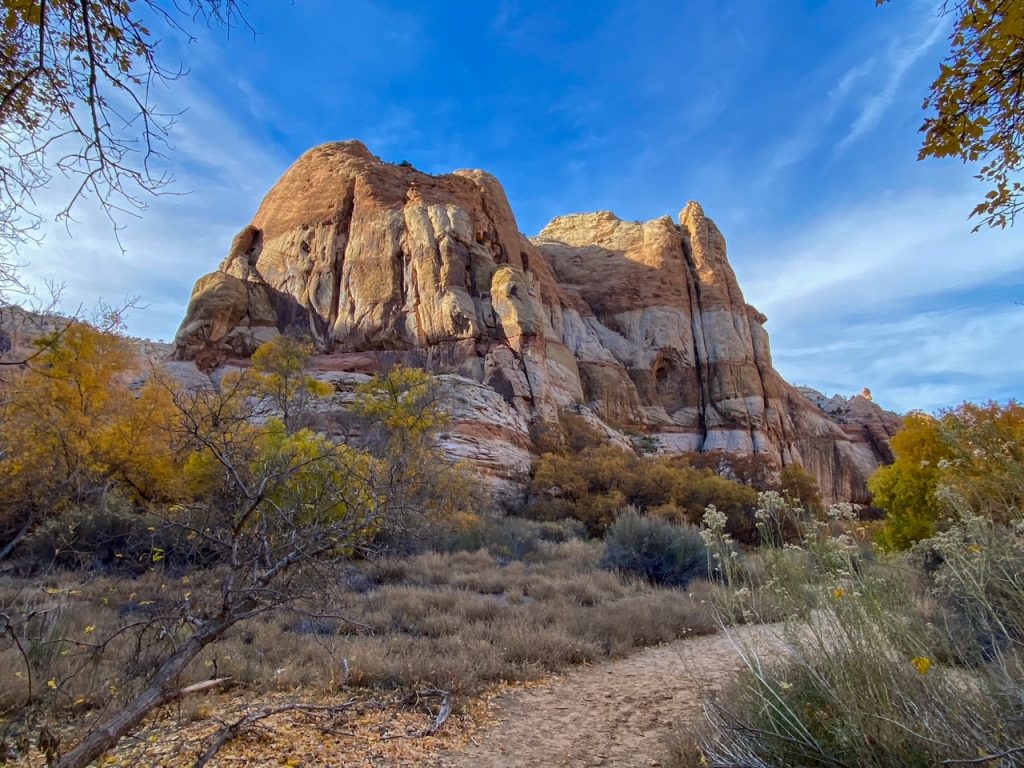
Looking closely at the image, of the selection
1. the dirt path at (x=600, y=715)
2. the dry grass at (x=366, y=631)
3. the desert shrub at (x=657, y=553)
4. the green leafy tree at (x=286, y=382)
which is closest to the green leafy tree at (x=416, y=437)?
the green leafy tree at (x=286, y=382)

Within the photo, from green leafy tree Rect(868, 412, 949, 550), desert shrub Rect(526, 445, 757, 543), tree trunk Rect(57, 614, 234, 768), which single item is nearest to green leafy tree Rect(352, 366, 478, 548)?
desert shrub Rect(526, 445, 757, 543)

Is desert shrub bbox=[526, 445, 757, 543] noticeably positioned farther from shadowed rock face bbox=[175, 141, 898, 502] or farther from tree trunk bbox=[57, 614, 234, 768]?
tree trunk bbox=[57, 614, 234, 768]

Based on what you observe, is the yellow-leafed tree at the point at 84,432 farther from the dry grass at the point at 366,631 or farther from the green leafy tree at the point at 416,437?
the green leafy tree at the point at 416,437

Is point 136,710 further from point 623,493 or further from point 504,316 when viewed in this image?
point 504,316

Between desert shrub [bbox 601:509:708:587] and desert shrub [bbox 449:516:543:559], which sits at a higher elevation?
desert shrub [bbox 601:509:708:587]

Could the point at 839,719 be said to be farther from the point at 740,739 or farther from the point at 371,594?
the point at 371,594

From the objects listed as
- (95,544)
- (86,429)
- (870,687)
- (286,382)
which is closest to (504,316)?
(286,382)

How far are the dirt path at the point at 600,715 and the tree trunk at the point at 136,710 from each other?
163 centimetres

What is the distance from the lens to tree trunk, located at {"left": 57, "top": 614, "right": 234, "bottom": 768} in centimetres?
249

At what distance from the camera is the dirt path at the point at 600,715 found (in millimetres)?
3652

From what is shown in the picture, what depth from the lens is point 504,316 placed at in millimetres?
32156

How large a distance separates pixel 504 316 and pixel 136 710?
29.9 meters

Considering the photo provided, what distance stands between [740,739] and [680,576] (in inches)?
309

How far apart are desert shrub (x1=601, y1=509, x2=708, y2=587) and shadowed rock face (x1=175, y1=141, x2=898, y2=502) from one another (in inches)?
446
